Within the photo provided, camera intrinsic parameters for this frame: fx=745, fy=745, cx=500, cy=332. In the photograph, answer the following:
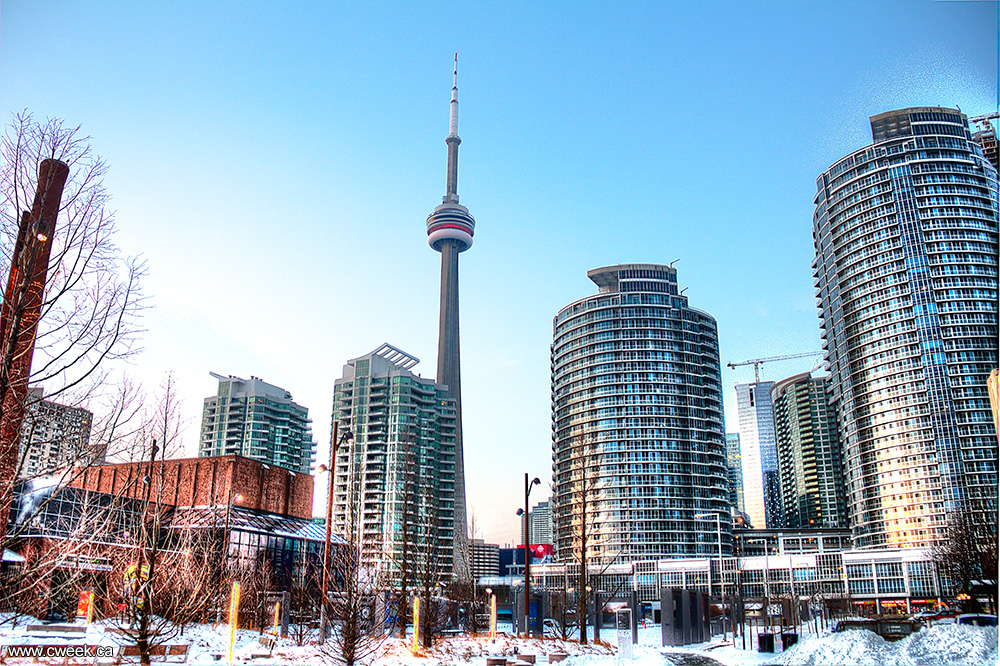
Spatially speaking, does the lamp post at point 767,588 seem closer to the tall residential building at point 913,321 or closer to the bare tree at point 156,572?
the tall residential building at point 913,321

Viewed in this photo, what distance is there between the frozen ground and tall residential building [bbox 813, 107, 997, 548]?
383ft

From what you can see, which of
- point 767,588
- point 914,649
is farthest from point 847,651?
point 767,588

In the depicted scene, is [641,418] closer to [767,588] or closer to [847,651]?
[767,588]

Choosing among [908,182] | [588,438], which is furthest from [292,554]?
[908,182]

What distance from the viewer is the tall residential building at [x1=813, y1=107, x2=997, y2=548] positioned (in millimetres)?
135000

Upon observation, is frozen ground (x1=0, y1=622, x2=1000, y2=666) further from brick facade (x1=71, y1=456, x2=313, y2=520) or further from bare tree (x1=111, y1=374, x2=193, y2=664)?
brick facade (x1=71, y1=456, x2=313, y2=520)

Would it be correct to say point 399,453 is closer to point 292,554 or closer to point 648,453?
point 648,453

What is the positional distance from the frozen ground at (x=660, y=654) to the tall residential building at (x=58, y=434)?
34.8ft

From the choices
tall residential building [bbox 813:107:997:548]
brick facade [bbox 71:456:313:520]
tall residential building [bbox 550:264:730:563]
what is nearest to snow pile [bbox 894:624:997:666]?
brick facade [bbox 71:456:313:520]

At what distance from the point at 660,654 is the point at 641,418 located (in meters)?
136

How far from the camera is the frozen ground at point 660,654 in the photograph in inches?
954

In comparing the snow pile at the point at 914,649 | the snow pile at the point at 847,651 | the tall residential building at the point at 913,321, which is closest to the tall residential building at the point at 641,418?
the tall residential building at the point at 913,321

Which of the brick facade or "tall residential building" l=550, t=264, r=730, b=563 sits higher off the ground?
"tall residential building" l=550, t=264, r=730, b=563

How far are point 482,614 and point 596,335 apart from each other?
4221 inches
